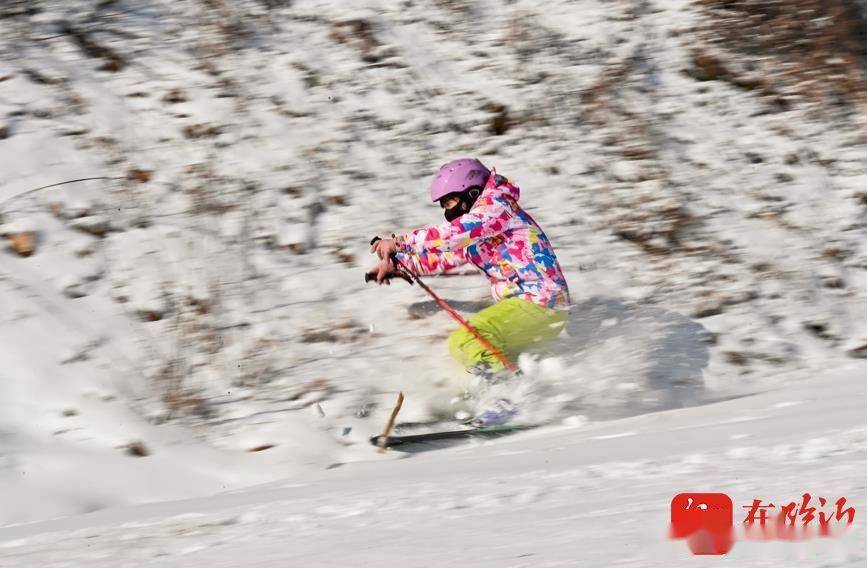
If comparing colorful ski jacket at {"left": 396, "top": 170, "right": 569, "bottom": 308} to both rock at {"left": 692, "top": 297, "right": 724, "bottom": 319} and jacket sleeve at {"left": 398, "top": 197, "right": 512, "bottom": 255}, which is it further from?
rock at {"left": 692, "top": 297, "right": 724, "bottom": 319}


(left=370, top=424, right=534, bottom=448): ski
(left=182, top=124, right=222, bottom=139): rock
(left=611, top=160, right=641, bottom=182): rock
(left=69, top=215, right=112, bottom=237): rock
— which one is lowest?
(left=370, top=424, right=534, bottom=448): ski

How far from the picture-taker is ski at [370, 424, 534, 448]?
18.0 feet

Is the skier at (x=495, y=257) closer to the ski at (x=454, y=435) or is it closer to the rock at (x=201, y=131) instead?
the ski at (x=454, y=435)

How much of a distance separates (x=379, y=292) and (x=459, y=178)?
119cm

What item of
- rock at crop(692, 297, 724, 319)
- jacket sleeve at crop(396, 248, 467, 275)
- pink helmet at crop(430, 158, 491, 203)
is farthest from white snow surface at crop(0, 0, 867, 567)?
pink helmet at crop(430, 158, 491, 203)

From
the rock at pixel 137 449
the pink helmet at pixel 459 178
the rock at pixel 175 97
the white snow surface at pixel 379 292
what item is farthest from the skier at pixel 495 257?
the rock at pixel 175 97

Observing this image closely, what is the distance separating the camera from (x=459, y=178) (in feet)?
20.1

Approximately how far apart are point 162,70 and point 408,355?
385 centimetres

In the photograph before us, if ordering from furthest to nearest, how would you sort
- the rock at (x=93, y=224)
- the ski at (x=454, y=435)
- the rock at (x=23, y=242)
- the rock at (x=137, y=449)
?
the rock at (x=93, y=224)
the rock at (x=23, y=242)
the ski at (x=454, y=435)
the rock at (x=137, y=449)

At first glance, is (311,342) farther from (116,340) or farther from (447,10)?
(447,10)

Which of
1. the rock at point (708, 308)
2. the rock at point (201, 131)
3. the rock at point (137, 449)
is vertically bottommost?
the rock at point (708, 308)

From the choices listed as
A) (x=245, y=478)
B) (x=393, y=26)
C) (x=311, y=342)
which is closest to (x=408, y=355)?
(x=311, y=342)

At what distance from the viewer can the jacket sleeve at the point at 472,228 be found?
6.00 meters

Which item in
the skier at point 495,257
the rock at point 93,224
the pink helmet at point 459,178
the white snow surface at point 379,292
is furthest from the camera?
the rock at point 93,224
